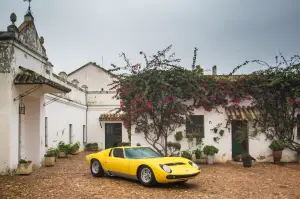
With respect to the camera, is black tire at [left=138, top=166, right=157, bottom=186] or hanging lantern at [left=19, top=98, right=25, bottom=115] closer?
black tire at [left=138, top=166, right=157, bottom=186]

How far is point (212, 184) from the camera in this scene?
34.1ft

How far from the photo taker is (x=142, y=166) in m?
9.88

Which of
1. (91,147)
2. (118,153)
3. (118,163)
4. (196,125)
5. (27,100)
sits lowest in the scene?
(91,147)

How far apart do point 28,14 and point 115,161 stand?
8.54 meters

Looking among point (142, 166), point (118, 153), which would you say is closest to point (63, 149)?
point (118, 153)

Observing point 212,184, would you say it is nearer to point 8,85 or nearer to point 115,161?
point 115,161

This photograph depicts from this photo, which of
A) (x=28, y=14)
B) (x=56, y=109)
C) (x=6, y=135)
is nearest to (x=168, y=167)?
(x=6, y=135)

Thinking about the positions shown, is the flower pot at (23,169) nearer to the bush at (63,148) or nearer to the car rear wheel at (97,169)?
the car rear wheel at (97,169)

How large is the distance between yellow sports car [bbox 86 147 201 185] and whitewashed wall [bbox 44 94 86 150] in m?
7.55

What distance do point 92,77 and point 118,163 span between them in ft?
69.1

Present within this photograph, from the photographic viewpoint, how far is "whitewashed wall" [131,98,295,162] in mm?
16547

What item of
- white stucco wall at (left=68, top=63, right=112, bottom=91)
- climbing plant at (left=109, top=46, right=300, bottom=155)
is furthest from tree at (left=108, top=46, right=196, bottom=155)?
white stucco wall at (left=68, top=63, right=112, bottom=91)

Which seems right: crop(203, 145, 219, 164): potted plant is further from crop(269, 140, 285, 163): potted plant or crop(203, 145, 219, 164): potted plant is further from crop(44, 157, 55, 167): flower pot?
crop(44, 157, 55, 167): flower pot

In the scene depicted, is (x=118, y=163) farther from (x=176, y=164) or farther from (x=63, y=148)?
(x=63, y=148)
